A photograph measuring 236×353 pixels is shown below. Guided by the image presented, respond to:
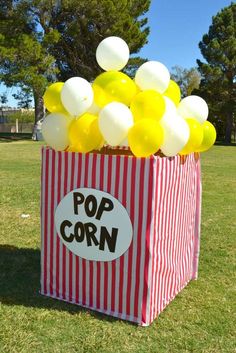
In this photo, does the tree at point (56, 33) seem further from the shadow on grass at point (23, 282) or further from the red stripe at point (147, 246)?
the red stripe at point (147, 246)

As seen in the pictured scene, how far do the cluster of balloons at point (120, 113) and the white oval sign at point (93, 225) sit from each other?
0.42 m

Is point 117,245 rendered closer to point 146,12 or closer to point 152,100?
point 152,100

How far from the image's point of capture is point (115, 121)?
329 centimetres

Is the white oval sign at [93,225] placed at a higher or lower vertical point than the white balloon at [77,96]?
lower

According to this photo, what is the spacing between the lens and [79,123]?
139 inches

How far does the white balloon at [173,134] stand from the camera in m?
3.41

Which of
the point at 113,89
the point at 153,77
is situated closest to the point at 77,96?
the point at 113,89

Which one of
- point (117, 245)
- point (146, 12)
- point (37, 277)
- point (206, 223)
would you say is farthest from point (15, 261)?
point (146, 12)

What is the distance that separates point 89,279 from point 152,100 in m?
1.59

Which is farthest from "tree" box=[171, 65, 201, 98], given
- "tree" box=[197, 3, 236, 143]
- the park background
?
the park background

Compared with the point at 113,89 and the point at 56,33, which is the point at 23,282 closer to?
the point at 113,89

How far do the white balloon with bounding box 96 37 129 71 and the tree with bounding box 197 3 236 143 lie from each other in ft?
104

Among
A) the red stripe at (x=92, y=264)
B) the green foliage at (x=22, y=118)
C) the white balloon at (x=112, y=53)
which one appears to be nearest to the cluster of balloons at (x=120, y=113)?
the white balloon at (x=112, y=53)

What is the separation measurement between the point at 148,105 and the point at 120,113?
0.73ft
